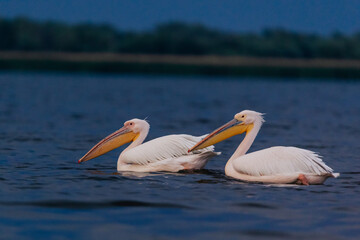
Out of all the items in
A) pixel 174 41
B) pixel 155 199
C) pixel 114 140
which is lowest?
pixel 155 199

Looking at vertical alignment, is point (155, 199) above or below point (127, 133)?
below

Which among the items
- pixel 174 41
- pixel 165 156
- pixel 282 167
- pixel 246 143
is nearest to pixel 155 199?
pixel 282 167

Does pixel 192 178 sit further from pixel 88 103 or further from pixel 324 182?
pixel 88 103

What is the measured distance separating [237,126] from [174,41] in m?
92.1

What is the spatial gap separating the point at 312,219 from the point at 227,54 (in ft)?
291

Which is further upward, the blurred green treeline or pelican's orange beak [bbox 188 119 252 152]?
the blurred green treeline

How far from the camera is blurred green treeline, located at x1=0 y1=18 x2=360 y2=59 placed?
3737 inches

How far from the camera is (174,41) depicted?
10000 centimetres

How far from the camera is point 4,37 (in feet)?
339

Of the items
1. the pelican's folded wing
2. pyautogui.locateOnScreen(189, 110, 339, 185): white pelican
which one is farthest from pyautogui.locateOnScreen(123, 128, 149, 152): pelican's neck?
pyautogui.locateOnScreen(189, 110, 339, 185): white pelican

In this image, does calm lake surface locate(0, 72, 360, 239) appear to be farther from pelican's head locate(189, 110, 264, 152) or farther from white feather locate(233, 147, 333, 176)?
pelican's head locate(189, 110, 264, 152)

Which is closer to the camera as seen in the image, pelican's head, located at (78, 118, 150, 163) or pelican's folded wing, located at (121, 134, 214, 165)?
pelican's folded wing, located at (121, 134, 214, 165)

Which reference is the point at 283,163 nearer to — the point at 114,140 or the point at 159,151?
the point at 159,151

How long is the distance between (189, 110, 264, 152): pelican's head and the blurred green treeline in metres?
85.2
